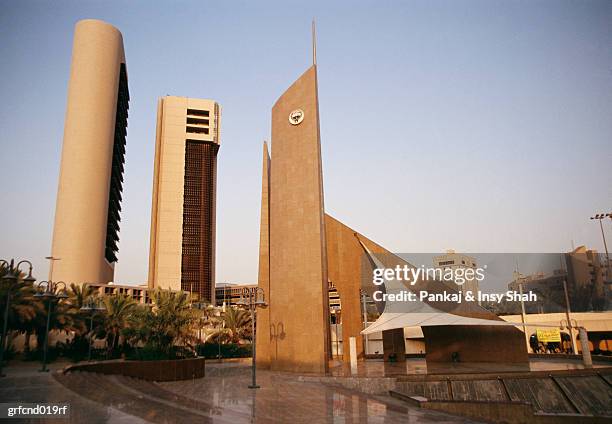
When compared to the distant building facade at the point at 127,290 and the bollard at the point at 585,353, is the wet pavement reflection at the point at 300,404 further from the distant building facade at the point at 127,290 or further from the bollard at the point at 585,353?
the distant building facade at the point at 127,290

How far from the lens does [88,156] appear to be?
59.8 metres

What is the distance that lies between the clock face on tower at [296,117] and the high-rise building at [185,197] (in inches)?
2144

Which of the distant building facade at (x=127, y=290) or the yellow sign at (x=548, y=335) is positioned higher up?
the distant building facade at (x=127, y=290)

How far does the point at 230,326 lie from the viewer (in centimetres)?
3947

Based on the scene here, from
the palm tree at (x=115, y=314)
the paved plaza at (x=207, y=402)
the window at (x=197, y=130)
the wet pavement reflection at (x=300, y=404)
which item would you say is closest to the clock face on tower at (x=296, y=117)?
the wet pavement reflection at (x=300, y=404)

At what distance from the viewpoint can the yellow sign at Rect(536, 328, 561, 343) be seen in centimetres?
3891

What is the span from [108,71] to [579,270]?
64.6 metres

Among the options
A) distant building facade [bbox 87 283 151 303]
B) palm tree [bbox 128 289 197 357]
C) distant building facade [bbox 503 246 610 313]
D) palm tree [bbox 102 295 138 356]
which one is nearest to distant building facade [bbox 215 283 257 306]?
distant building facade [bbox 87 283 151 303]

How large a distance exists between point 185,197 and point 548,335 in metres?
58.8

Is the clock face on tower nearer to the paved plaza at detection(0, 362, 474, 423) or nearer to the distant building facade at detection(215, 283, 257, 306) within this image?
the paved plaza at detection(0, 362, 474, 423)

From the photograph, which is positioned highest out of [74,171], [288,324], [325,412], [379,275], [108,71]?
[108,71]

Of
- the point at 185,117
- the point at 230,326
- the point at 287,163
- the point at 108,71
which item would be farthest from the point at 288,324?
the point at 185,117

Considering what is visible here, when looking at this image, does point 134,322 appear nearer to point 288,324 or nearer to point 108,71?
point 288,324

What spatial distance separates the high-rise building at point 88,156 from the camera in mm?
56812
